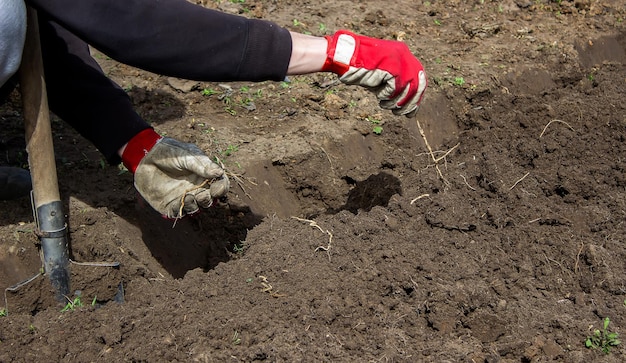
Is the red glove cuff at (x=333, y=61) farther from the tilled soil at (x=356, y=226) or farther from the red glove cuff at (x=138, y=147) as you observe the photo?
the red glove cuff at (x=138, y=147)

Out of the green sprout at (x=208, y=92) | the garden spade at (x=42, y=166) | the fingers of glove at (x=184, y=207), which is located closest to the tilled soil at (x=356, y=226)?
the green sprout at (x=208, y=92)

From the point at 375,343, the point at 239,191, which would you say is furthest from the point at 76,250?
the point at 375,343

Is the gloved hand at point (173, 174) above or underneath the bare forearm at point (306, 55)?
underneath

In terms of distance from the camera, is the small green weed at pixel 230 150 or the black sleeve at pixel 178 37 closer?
the black sleeve at pixel 178 37

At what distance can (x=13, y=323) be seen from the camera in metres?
2.89

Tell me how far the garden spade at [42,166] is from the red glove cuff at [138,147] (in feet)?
1.48

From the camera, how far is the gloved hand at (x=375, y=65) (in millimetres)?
3102

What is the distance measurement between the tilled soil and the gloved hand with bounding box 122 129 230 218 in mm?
302

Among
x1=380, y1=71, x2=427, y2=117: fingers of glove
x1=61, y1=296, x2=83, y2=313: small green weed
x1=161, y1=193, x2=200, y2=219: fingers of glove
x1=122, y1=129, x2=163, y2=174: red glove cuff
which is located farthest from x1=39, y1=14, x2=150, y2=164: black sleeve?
x1=380, y1=71, x2=427, y2=117: fingers of glove

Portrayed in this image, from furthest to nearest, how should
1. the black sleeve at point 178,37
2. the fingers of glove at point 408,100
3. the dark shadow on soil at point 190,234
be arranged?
1. the dark shadow on soil at point 190,234
2. the fingers of glove at point 408,100
3. the black sleeve at point 178,37

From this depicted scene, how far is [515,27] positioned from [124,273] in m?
4.45

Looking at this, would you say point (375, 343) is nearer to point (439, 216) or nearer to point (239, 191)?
point (439, 216)

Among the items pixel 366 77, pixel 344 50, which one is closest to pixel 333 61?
pixel 344 50

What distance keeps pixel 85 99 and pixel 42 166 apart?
57cm
